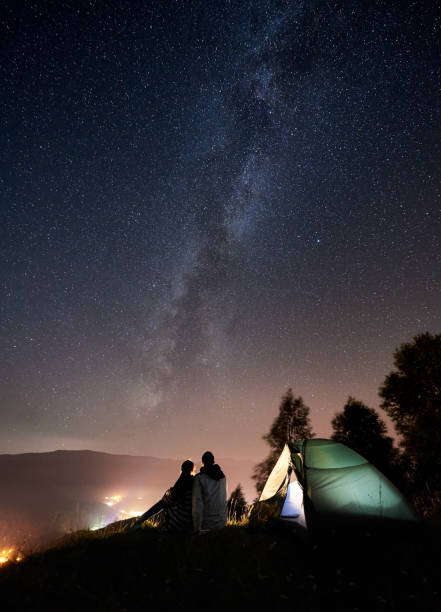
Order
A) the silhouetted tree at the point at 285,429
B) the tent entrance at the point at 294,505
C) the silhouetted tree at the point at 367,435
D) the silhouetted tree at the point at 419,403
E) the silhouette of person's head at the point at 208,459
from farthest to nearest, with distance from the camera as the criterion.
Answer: the silhouetted tree at the point at 285,429 → the silhouetted tree at the point at 367,435 → the silhouetted tree at the point at 419,403 → the tent entrance at the point at 294,505 → the silhouette of person's head at the point at 208,459

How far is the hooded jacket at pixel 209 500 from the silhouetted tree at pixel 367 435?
1701cm

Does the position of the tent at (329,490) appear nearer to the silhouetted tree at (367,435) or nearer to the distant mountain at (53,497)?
the distant mountain at (53,497)

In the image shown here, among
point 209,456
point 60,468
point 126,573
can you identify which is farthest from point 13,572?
point 60,468

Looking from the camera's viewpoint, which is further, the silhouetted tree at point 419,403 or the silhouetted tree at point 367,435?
the silhouetted tree at point 367,435

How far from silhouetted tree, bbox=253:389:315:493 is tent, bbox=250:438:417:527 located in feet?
59.1

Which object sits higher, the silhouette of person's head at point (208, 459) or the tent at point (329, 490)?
the silhouette of person's head at point (208, 459)

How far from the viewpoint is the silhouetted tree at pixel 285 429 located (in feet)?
80.8

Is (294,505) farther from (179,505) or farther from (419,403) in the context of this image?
(419,403)

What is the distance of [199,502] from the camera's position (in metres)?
5.87

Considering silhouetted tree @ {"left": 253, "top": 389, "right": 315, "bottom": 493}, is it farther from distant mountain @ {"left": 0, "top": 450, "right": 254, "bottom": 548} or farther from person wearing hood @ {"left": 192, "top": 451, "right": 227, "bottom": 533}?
person wearing hood @ {"left": 192, "top": 451, "right": 227, "bottom": 533}

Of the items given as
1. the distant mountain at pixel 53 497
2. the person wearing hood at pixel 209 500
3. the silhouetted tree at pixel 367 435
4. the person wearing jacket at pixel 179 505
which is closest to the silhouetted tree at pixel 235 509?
the person wearing hood at pixel 209 500

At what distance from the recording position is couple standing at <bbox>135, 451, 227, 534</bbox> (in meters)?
5.89

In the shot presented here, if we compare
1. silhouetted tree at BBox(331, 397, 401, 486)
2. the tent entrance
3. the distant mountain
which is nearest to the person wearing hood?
the tent entrance

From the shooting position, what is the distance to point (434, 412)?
1639cm
